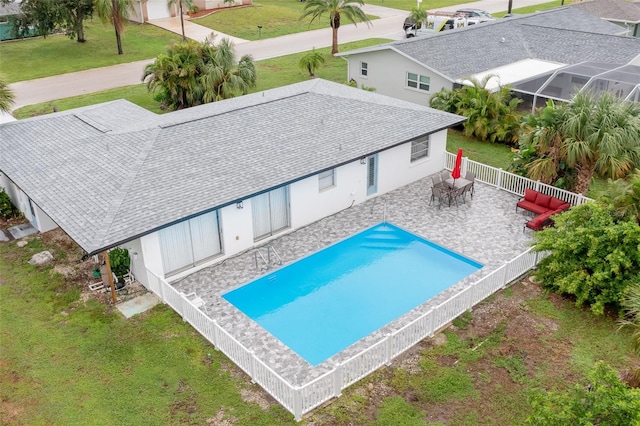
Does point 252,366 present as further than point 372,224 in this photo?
No

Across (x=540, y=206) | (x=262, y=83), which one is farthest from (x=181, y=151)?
(x=262, y=83)

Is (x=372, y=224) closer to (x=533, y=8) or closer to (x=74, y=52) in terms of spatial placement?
(x=74, y=52)

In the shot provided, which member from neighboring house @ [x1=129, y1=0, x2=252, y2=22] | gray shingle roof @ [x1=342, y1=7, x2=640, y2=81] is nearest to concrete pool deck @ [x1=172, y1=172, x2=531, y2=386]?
gray shingle roof @ [x1=342, y1=7, x2=640, y2=81]

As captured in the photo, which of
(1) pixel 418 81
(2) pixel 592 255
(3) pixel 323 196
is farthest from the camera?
(1) pixel 418 81

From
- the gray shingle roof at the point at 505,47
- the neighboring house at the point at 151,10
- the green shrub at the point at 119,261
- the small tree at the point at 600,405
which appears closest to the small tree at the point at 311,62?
the gray shingle roof at the point at 505,47

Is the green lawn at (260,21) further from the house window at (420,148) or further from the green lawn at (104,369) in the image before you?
the green lawn at (104,369)

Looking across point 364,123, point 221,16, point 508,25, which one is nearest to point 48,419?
point 364,123

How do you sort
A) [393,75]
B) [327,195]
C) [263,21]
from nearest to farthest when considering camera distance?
[327,195] → [393,75] → [263,21]

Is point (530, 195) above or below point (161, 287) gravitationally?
above
